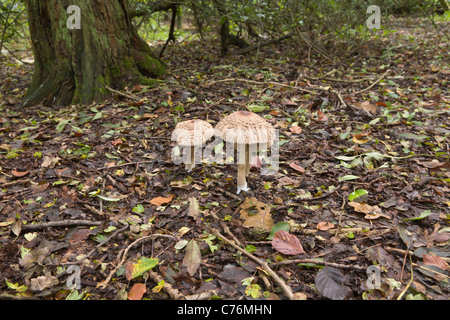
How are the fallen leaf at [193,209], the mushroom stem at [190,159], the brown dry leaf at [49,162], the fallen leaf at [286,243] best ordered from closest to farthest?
the fallen leaf at [286,243], the fallen leaf at [193,209], the mushroom stem at [190,159], the brown dry leaf at [49,162]

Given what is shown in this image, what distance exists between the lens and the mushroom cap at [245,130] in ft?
9.20

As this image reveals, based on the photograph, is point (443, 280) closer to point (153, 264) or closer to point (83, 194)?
point (153, 264)

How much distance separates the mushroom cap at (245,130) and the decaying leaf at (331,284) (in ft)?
4.01

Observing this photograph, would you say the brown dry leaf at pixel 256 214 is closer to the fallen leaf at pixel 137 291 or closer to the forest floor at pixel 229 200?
the forest floor at pixel 229 200

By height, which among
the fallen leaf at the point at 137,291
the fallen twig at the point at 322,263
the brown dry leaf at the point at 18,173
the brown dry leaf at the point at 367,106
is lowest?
the fallen leaf at the point at 137,291

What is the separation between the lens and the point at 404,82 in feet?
19.8

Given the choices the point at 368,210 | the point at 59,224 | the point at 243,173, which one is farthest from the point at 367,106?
the point at 59,224

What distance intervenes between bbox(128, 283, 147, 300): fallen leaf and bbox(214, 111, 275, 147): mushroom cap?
1398 mm

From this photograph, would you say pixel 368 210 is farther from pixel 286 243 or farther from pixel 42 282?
pixel 42 282

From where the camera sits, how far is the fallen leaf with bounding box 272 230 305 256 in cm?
248

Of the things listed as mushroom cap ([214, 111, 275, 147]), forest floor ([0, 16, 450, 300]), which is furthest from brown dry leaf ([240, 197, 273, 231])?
mushroom cap ([214, 111, 275, 147])

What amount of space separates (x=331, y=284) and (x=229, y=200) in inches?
51.8

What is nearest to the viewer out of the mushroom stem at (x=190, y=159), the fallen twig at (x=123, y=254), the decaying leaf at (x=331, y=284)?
the decaying leaf at (x=331, y=284)

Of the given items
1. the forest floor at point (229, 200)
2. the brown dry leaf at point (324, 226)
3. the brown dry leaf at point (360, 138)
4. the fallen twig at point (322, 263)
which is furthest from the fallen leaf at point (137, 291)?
the brown dry leaf at point (360, 138)
